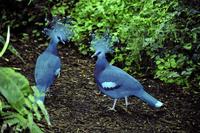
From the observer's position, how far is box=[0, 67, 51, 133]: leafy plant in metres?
1.86

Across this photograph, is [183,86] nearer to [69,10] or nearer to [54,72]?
[54,72]

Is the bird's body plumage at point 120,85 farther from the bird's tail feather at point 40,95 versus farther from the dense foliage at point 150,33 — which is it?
the dense foliage at point 150,33

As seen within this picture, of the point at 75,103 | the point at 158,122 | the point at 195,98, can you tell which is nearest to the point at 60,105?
the point at 75,103

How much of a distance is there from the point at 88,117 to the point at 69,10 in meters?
2.78

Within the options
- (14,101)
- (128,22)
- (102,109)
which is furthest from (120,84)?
(14,101)

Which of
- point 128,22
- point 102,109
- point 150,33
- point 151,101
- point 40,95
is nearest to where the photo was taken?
point 40,95

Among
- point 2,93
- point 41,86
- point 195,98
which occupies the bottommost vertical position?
point 195,98

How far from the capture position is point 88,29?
6.18 meters

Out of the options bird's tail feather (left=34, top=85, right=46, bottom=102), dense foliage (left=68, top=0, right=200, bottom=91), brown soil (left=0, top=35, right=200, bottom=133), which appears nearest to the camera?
bird's tail feather (left=34, top=85, right=46, bottom=102)

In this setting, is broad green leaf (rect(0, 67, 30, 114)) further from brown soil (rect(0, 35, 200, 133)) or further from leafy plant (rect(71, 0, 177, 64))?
leafy plant (rect(71, 0, 177, 64))

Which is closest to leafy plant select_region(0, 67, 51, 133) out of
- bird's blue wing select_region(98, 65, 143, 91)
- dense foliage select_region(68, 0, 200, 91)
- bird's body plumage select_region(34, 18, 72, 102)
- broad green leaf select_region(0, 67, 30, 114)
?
broad green leaf select_region(0, 67, 30, 114)

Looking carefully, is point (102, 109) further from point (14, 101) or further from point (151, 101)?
point (14, 101)

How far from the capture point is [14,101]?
1.88 metres

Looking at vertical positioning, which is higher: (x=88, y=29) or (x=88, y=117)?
(x=88, y=29)
